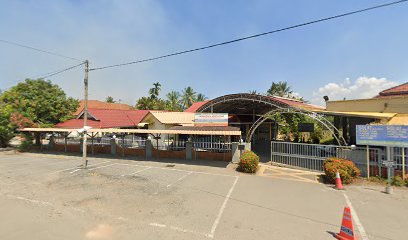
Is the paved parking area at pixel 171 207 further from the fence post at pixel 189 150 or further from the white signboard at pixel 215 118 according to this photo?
the white signboard at pixel 215 118

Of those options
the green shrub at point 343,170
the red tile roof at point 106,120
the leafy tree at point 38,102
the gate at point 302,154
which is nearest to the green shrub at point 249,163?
the gate at point 302,154

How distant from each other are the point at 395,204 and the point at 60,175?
1681 centimetres

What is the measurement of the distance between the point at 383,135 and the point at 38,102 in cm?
2998

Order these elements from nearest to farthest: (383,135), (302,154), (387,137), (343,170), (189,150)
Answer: (387,137) → (383,135) → (343,170) → (302,154) → (189,150)

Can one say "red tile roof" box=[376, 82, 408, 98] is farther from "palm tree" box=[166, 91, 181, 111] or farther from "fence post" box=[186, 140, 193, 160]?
"palm tree" box=[166, 91, 181, 111]

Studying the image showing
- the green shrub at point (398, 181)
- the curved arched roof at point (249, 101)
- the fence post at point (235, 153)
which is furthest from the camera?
the curved arched roof at point (249, 101)

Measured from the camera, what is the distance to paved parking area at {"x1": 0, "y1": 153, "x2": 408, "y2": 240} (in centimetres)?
657

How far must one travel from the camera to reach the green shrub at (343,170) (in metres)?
11.5

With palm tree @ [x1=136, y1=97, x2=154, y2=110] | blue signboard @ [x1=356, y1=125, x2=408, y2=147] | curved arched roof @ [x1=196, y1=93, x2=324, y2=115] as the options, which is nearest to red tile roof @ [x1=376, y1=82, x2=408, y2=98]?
curved arched roof @ [x1=196, y1=93, x2=324, y2=115]

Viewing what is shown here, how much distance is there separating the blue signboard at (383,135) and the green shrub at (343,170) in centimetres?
138

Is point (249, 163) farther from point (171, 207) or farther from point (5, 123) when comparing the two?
point (5, 123)

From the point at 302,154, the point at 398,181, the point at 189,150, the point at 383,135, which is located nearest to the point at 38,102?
the point at 189,150

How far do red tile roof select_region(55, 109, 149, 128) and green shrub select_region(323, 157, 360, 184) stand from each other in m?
21.2

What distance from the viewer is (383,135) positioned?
36.4ft
